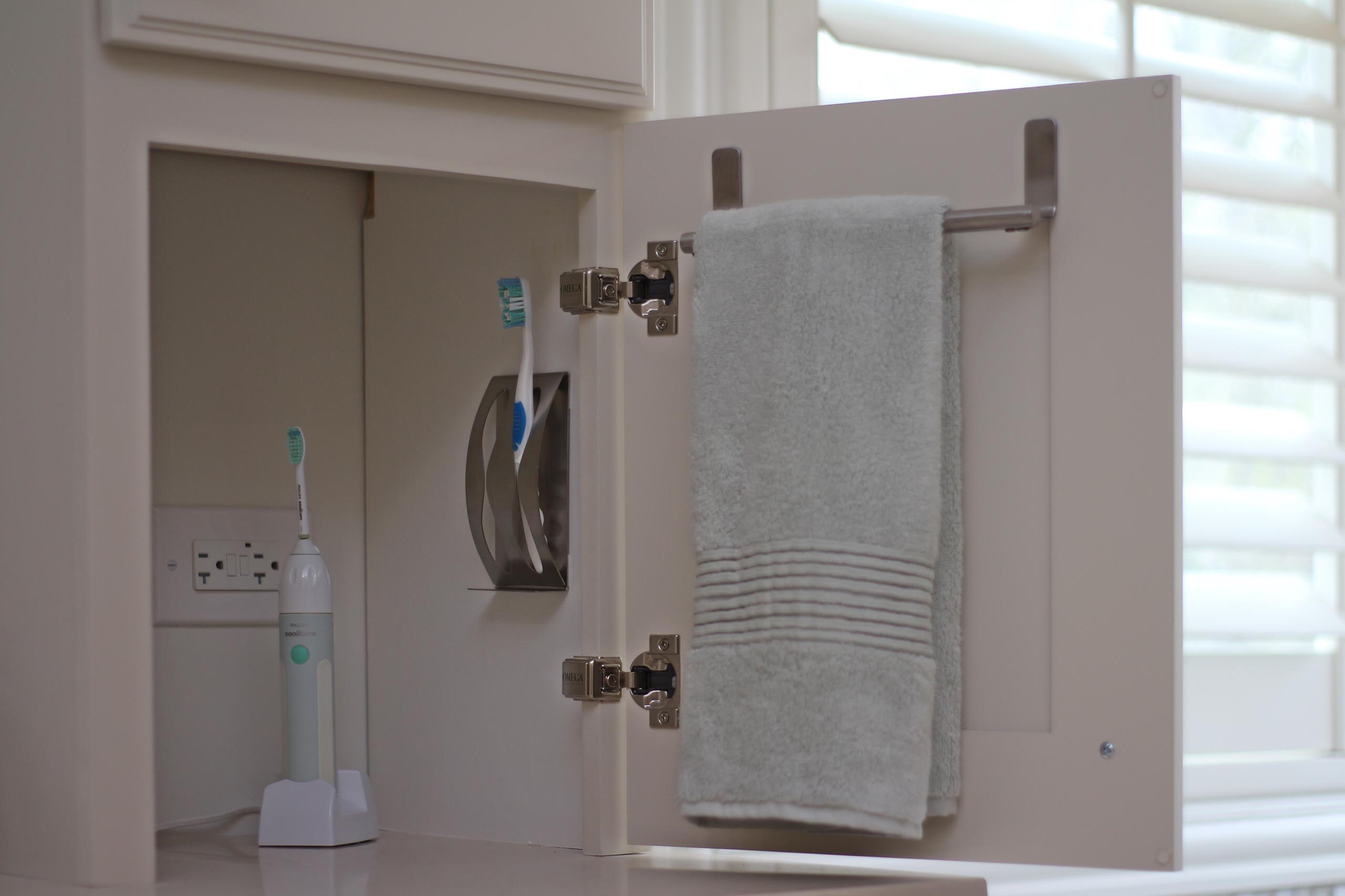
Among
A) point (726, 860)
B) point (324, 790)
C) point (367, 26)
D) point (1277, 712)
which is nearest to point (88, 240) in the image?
point (367, 26)

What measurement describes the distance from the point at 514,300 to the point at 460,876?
1.35ft

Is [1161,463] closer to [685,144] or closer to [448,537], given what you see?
[685,144]

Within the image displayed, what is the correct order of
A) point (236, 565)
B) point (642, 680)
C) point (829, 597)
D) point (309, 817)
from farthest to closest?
point (236, 565) < point (309, 817) < point (642, 680) < point (829, 597)

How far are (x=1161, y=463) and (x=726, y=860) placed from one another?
0.42m

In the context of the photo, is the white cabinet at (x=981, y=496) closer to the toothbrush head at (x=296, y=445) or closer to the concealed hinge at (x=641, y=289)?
the concealed hinge at (x=641, y=289)

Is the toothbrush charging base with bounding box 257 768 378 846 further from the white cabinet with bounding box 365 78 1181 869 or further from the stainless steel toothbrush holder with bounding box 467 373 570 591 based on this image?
the stainless steel toothbrush holder with bounding box 467 373 570 591

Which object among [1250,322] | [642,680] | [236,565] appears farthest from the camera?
[1250,322]

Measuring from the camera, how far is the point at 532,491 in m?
0.97

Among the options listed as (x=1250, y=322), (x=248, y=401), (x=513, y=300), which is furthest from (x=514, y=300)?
(x=1250, y=322)

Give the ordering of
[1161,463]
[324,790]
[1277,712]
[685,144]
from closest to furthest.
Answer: [1161,463]
[685,144]
[324,790]
[1277,712]

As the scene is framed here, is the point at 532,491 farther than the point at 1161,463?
Yes

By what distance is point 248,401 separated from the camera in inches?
43.6

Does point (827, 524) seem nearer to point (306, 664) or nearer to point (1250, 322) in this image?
point (306, 664)

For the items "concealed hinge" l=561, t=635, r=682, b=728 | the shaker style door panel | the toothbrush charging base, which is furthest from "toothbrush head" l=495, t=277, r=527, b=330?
the toothbrush charging base
